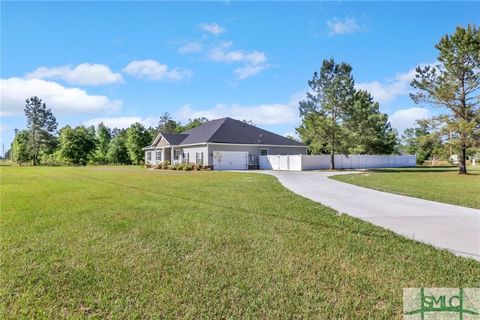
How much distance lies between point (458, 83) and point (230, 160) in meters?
20.2

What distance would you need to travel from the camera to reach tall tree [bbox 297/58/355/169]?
2705cm

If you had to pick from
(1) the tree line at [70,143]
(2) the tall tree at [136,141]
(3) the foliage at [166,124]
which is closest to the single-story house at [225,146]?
(2) the tall tree at [136,141]

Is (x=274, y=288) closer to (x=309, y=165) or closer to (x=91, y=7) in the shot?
(x=91, y=7)

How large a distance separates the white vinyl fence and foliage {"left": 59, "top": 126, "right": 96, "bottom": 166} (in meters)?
37.5

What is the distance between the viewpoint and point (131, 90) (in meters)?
23.6

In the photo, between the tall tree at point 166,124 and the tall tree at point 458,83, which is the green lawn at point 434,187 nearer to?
the tall tree at point 458,83

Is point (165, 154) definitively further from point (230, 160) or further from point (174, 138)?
point (230, 160)

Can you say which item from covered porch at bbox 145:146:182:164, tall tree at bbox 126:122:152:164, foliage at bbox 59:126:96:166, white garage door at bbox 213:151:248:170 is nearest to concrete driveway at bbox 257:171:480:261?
white garage door at bbox 213:151:248:170

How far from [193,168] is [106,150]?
37.2m

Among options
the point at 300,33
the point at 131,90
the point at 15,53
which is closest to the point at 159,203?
the point at 15,53

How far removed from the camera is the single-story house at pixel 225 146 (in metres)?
30.8

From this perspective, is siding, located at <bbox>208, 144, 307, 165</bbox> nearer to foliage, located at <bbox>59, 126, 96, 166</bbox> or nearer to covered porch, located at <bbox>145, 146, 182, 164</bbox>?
covered porch, located at <bbox>145, 146, 182, 164</bbox>

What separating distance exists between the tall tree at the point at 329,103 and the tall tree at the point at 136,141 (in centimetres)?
3366

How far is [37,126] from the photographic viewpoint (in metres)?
58.6
